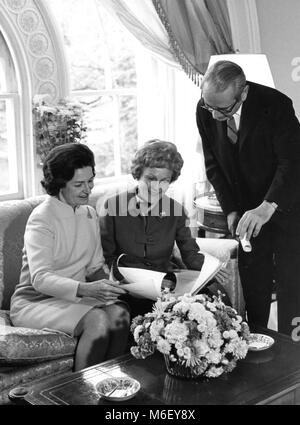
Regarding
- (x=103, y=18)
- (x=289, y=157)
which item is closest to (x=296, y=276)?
(x=289, y=157)

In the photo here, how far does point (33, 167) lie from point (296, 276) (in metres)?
1.91

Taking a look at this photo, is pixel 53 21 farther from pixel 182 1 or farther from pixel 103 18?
pixel 182 1

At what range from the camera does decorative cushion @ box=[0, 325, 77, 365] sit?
9.01 ft

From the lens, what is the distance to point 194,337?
2.27 metres

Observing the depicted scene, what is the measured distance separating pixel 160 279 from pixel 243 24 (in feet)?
9.40

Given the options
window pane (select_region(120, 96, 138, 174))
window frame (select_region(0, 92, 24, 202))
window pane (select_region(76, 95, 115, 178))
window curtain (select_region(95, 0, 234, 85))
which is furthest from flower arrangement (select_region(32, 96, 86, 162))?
window pane (select_region(120, 96, 138, 174))

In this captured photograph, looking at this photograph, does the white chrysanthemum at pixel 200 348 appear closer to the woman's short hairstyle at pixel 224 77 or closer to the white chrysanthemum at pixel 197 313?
the white chrysanthemum at pixel 197 313

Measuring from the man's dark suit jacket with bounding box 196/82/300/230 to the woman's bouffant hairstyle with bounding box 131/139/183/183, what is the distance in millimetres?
250

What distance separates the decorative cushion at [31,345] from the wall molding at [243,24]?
116 inches

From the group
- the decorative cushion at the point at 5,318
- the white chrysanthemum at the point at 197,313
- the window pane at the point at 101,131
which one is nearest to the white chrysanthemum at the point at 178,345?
the white chrysanthemum at the point at 197,313

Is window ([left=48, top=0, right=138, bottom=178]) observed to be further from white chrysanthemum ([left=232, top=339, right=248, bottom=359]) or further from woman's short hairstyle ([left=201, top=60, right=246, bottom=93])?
white chrysanthemum ([left=232, top=339, right=248, bottom=359])

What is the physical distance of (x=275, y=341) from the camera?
268 cm

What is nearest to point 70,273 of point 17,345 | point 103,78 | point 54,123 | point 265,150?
point 17,345

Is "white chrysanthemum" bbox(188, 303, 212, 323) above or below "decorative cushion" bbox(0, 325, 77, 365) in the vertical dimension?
above
